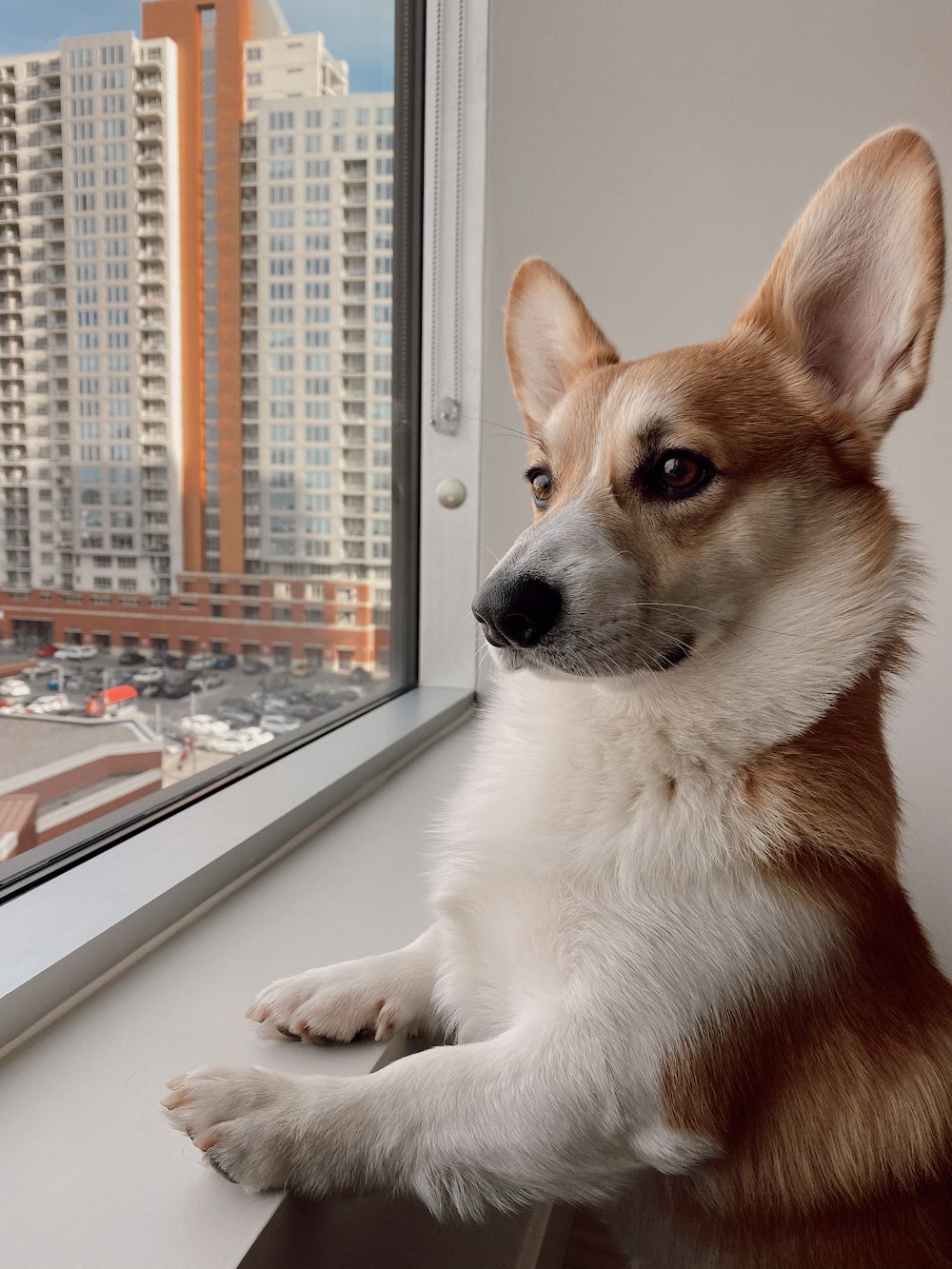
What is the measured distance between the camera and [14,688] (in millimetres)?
877

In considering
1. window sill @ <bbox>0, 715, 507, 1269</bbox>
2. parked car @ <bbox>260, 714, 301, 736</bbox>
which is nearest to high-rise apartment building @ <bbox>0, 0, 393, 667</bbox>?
parked car @ <bbox>260, 714, 301, 736</bbox>

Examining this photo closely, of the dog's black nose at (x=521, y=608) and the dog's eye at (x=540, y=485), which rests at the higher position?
the dog's eye at (x=540, y=485)

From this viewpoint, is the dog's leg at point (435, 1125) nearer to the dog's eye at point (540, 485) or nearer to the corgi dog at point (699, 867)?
the corgi dog at point (699, 867)

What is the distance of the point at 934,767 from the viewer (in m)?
1.97

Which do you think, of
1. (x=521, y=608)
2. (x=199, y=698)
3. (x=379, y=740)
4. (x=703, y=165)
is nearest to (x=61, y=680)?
(x=199, y=698)

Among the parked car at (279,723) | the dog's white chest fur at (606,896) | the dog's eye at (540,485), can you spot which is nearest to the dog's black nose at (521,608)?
the dog's white chest fur at (606,896)

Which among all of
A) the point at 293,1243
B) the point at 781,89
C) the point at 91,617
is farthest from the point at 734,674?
the point at 781,89

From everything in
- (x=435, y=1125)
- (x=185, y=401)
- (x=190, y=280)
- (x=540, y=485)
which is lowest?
(x=435, y=1125)

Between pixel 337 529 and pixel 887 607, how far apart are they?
118cm

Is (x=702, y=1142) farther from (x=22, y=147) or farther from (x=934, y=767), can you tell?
(x=934, y=767)

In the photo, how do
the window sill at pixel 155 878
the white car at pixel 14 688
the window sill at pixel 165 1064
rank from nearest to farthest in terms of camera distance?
the window sill at pixel 165 1064
the window sill at pixel 155 878
the white car at pixel 14 688

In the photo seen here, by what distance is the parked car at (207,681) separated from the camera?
1.25 meters

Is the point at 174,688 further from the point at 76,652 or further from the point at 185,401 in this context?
the point at 185,401

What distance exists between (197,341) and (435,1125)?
104 centimetres
